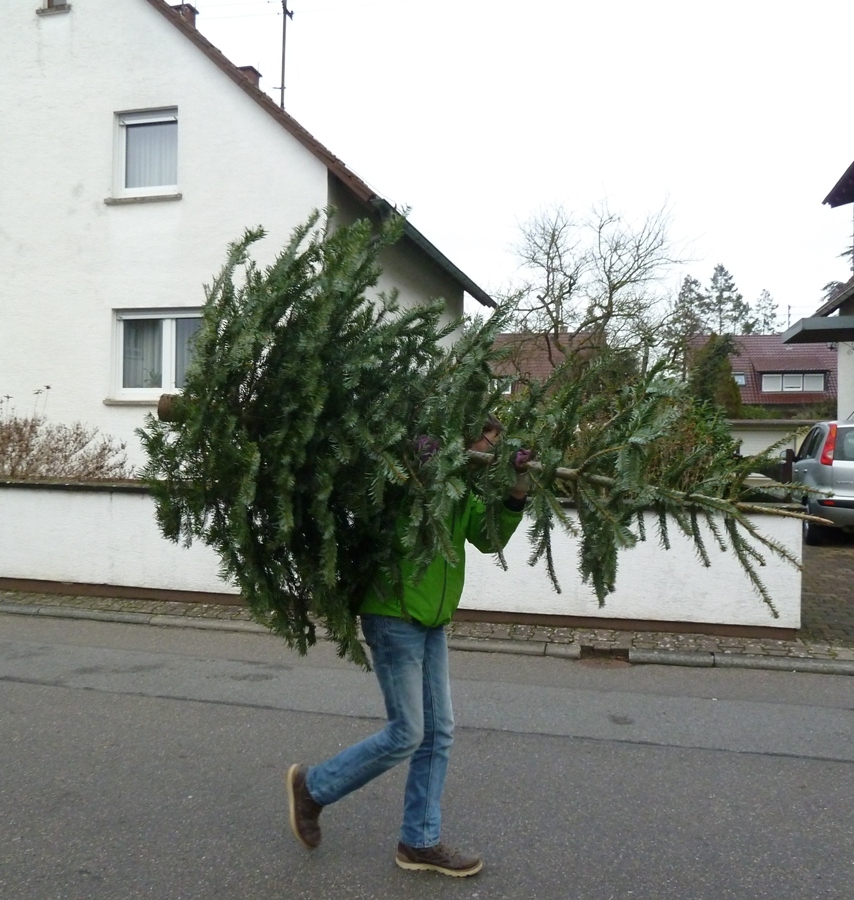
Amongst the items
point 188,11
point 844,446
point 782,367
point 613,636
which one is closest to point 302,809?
point 613,636

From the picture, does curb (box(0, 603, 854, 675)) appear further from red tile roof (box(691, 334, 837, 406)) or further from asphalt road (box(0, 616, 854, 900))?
red tile roof (box(691, 334, 837, 406))

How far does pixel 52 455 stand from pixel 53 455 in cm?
1

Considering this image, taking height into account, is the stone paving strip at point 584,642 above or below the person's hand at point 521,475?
below

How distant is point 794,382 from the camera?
5303cm

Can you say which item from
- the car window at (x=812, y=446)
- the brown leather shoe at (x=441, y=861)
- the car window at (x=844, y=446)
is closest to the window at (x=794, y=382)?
the car window at (x=812, y=446)

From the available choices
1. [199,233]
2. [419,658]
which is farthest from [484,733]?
[199,233]

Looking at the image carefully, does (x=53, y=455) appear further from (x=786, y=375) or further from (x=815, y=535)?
(x=786, y=375)

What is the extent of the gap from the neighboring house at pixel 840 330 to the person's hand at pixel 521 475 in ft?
52.4

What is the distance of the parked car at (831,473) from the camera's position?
11938 millimetres

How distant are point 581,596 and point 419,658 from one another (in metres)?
4.89

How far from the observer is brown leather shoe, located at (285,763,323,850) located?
3.86 metres

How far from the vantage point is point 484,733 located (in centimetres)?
562

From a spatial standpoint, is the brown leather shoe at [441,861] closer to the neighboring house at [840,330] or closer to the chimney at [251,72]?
the chimney at [251,72]

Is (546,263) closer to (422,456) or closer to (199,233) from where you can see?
(199,233)
